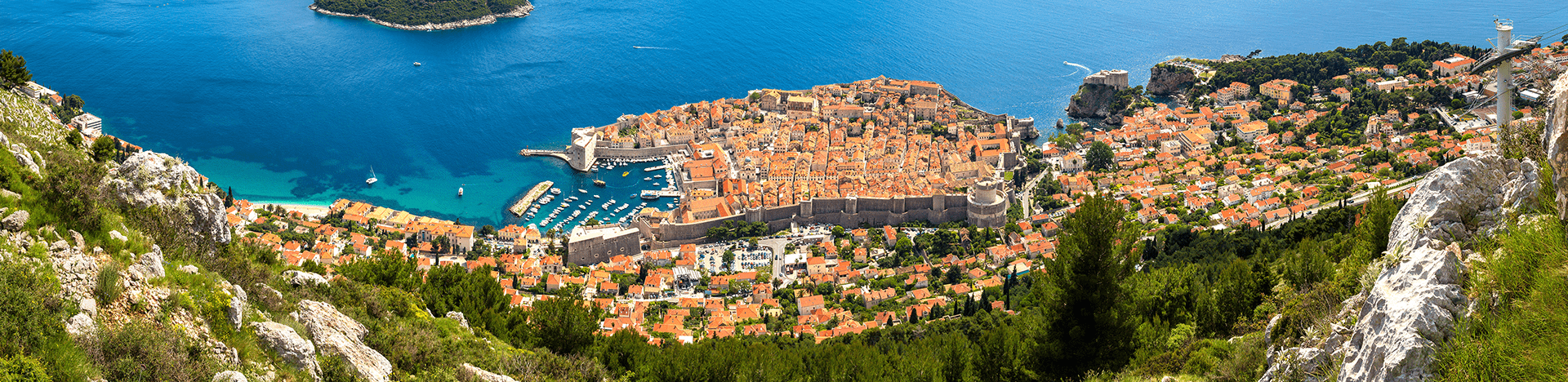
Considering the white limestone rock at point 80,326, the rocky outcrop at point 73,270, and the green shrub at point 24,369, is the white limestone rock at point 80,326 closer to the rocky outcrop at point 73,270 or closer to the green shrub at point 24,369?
the rocky outcrop at point 73,270

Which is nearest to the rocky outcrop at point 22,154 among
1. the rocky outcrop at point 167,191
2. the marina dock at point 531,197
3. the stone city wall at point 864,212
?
the rocky outcrop at point 167,191

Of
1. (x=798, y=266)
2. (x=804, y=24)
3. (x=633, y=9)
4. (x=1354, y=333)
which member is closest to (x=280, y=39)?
(x=633, y=9)

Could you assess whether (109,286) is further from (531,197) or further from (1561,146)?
(531,197)

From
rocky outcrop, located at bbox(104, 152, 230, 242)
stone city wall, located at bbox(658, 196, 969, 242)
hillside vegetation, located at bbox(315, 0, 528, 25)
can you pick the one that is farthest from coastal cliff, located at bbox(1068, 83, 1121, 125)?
hillside vegetation, located at bbox(315, 0, 528, 25)

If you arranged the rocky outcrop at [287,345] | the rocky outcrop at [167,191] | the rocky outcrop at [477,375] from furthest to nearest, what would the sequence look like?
the rocky outcrop at [477,375] → the rocky outcrop at [167,191] → the rocky outcrop at [287,345]

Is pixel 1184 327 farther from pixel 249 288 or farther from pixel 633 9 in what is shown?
pixel 633 9
